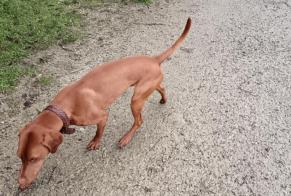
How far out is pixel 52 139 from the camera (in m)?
3.10

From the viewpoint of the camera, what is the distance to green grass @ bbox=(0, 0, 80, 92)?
4.74 meters

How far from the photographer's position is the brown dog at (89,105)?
3062 mm

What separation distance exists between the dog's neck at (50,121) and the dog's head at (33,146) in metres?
0.05

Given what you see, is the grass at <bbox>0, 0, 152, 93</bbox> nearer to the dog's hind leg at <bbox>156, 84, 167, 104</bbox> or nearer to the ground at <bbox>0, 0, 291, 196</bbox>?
the ground at <bbox>0, 0, 291, 196</bbox>

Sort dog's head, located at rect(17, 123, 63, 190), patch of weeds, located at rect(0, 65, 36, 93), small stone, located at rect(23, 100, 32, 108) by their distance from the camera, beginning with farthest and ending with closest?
patch of weeds, located at rect(0, 65, 36, 93) → small stone, located at rect(23, 100, 32, 108) → dog's head, located at rect(17, 123, 63, 190)

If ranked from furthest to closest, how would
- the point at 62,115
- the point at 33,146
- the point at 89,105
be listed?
the point at 89,105 → the point at 62,115 → the point at 33,146

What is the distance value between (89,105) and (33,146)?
64 cm

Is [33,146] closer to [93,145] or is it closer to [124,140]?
[93,145]

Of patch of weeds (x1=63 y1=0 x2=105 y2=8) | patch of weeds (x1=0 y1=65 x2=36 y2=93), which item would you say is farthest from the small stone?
patch of weeds (x1=63 y1=0 x2=105 y2=8)

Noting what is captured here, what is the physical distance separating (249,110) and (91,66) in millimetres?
1766

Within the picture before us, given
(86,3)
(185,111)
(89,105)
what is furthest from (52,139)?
(86,3)

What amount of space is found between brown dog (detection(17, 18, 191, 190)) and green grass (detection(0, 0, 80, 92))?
129 cm

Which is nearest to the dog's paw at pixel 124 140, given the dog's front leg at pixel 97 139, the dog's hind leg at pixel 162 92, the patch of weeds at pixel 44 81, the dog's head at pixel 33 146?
the dog's front leg at pixel 97 139

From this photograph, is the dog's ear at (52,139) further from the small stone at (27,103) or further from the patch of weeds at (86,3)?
the patch of weeds at (86,3)
